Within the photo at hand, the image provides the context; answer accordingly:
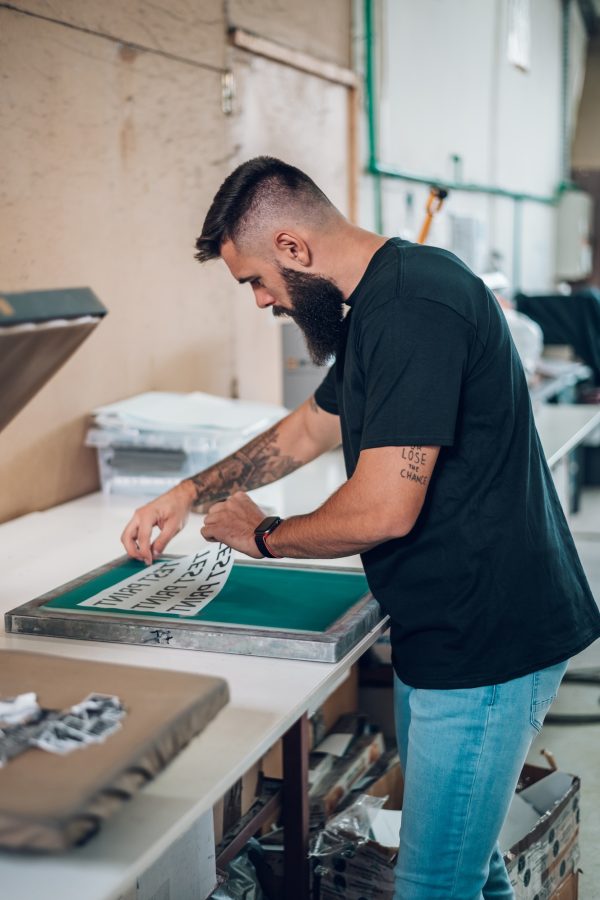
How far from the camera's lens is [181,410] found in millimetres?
2393

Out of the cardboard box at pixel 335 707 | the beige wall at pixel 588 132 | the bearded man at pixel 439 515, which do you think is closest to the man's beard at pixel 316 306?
the bearded man at pixel 439 515

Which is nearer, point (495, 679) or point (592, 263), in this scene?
point (495, 679)

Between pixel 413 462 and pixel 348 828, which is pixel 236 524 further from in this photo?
pixel 348 828

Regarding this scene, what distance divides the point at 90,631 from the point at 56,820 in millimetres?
635

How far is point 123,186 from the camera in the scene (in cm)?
241

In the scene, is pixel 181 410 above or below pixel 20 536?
above

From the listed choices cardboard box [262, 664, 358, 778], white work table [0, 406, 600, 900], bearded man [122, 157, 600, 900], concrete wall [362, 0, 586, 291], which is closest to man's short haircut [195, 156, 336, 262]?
bearded man [122, 157, 600, 900]

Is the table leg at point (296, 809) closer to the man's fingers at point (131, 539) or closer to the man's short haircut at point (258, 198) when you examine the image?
the man's fingers at point (131, 539)

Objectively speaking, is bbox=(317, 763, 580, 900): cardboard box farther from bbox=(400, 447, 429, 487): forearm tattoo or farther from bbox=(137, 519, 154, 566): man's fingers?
bbox=(400, 447, 429, 487): forearm tattoo

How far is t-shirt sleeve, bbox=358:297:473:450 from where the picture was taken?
1.23 meters

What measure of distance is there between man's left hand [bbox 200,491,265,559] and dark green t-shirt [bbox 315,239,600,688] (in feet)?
0.67

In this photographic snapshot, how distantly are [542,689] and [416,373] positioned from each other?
0.50 m

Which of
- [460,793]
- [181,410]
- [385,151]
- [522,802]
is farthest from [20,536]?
[385,151]

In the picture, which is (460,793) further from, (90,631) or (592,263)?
(592,263)
